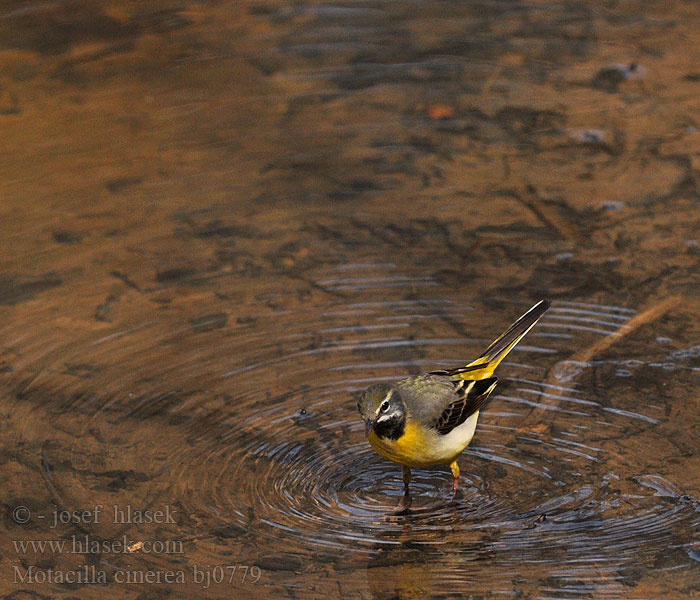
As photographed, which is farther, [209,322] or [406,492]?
[209,322]

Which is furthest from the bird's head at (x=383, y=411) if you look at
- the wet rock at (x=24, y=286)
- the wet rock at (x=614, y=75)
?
the wet rock at (x=614, y=75)

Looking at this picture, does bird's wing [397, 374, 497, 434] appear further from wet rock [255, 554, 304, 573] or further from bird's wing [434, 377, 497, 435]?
wet rock [255, 554, 304, 573]

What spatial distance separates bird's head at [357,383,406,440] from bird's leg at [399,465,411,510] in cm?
37

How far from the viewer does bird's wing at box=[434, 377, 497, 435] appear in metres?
6.57

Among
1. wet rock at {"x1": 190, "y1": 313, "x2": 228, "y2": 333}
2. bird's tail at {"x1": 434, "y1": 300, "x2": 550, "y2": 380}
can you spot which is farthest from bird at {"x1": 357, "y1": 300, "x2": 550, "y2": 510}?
wet rock at {"x1": 190, "y1": 313, "x2": 228, "y2": 333}

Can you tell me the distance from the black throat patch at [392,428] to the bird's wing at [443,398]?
13cm

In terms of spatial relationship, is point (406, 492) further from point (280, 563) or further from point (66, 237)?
point (66, 237)

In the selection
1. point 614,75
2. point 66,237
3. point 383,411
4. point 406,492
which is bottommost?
point 614,75

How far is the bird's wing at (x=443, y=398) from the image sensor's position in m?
6.59

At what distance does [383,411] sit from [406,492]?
679 mm

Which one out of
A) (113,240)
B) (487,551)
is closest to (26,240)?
(113,240)

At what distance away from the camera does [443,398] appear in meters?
6.77

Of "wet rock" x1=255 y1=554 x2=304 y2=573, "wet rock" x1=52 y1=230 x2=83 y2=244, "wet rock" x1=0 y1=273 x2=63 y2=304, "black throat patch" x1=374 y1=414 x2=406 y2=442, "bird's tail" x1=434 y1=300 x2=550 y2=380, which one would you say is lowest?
"wet rock" x1=52 y1=230 x2=83 y2=244

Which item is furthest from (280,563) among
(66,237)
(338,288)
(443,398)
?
(66,237)
